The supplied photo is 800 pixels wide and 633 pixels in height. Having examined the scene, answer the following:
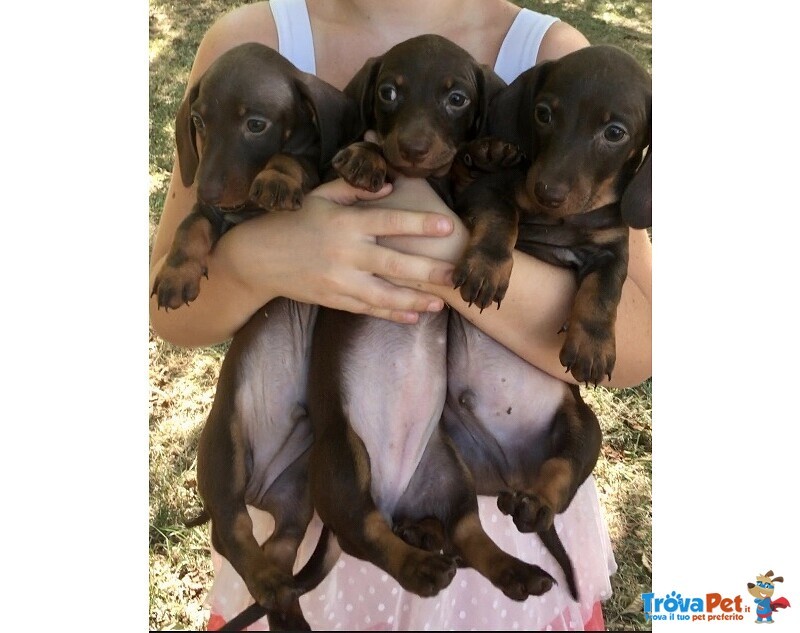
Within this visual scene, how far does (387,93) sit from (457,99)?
149 millimetres

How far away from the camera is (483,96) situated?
5.67 feet

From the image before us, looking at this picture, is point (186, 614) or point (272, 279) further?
point (186, 614)

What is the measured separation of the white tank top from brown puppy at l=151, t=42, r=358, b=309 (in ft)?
1.21

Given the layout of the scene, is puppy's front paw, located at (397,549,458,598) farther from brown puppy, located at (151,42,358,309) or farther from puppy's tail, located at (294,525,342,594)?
brown puppy, located at (151,42,358,309)

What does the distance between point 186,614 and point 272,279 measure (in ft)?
2.97

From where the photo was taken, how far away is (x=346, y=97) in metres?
1.79

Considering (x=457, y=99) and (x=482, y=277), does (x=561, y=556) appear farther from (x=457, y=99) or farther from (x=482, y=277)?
(x=457, y=99)

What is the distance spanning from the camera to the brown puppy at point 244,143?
60.6 inches
